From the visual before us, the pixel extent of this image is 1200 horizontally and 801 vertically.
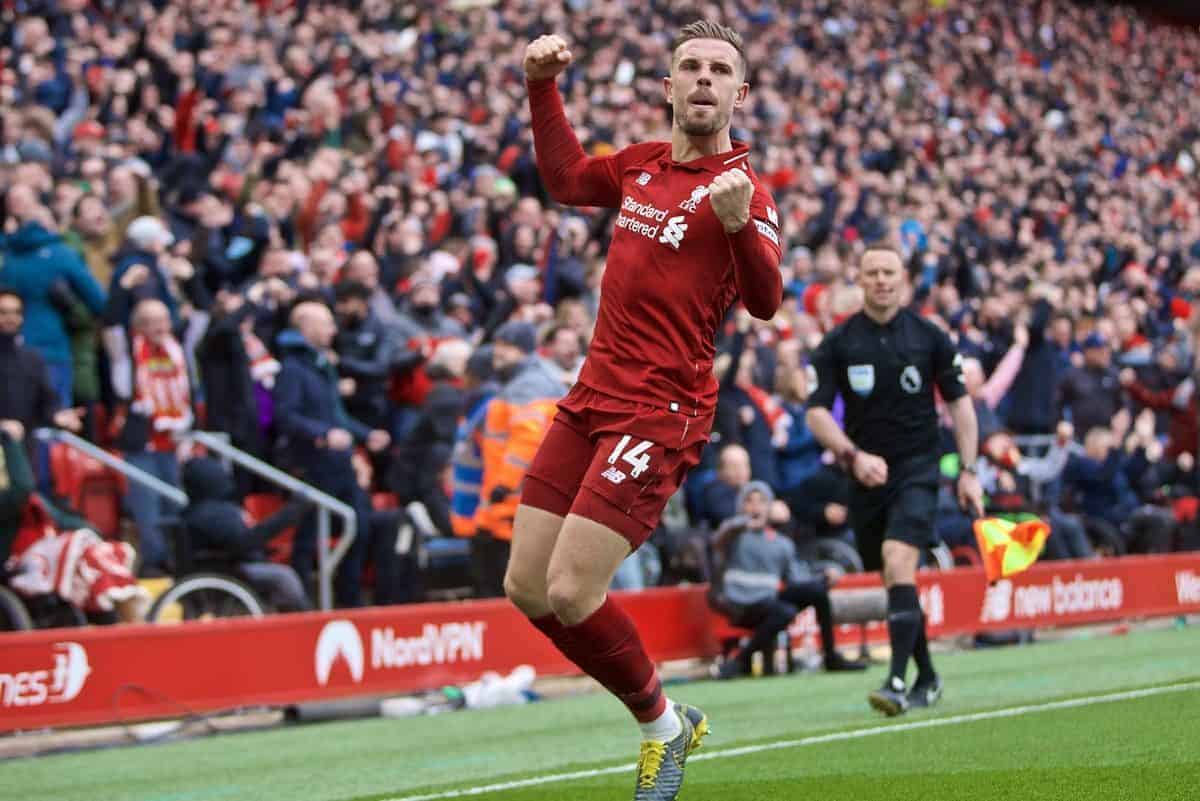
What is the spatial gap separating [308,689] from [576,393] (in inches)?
219

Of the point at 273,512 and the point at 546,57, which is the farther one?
the point at 273,512

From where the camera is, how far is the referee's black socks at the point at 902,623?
9969 mm

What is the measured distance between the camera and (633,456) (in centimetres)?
650

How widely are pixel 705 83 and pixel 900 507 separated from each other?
4.07 m

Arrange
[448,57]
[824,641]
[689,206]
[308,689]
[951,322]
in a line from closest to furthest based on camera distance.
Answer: [689,206], [308,689], [824,641], [951,322], [448,57]

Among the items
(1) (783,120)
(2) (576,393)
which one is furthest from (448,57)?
(2) (576,393)

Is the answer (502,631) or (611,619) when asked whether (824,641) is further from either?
(611,619)

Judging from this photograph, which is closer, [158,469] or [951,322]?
[158,469]

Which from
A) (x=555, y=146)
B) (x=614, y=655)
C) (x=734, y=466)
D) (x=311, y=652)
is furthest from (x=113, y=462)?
(x=614, y=655)

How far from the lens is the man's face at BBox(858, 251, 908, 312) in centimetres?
1034

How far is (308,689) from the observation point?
1176 cm

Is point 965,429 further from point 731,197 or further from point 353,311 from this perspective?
point 353,311

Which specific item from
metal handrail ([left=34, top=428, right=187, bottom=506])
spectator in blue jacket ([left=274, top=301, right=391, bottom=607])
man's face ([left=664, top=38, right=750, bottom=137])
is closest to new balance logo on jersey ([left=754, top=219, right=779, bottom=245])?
man's face ([left=664, top=38, right=750, bottom=137])

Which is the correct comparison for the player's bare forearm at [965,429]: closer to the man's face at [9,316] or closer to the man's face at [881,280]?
the man's face at [881,280]
